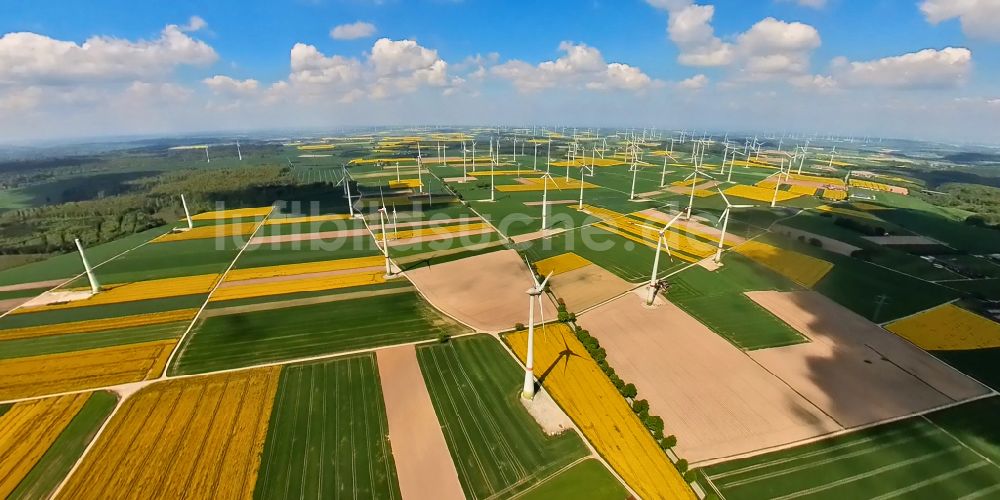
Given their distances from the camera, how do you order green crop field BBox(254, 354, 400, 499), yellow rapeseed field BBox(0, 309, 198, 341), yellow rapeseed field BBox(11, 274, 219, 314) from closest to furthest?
green crop field BBox(254, 354, 400, 499) < yellow rapeseed field BBox(0, 309, 198, 341) < yellow rapeseed field BBox(11, 274, 219, 314)

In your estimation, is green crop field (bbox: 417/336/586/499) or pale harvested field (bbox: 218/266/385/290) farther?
pale harvested field (bbox: 218/266/385/290)

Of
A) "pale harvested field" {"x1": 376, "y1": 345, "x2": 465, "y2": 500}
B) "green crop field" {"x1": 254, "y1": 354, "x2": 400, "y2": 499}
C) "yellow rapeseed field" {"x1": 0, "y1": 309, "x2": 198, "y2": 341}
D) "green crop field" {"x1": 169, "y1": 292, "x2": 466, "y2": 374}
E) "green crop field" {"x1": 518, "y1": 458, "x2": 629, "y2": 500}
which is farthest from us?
"yellow rapeseed field" {"x1": 0, "y1": 309, "x2": 198, "y2": 341}

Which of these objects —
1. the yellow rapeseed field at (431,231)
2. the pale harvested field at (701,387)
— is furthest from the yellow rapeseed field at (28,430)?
the yellow rapeseed field at (431,231)

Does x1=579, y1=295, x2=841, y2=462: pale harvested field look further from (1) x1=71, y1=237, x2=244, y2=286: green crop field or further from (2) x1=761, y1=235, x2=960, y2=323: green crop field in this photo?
(1) x1=71, y1=237, x2=244, y2=286: green crop field

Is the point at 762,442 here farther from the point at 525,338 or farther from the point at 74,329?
the point at 74,329

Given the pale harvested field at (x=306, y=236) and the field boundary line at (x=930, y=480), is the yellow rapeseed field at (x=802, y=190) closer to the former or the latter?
the field boundary line at (x=930, y=480)

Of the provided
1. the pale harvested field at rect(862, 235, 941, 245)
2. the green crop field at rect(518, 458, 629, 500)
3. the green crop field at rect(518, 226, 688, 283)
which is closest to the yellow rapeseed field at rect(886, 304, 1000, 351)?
the green crop field at rect(518, 226, 688, 283)

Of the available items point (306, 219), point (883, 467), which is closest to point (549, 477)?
point (883, 467)

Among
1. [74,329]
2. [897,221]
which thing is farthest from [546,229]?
[897,221]
